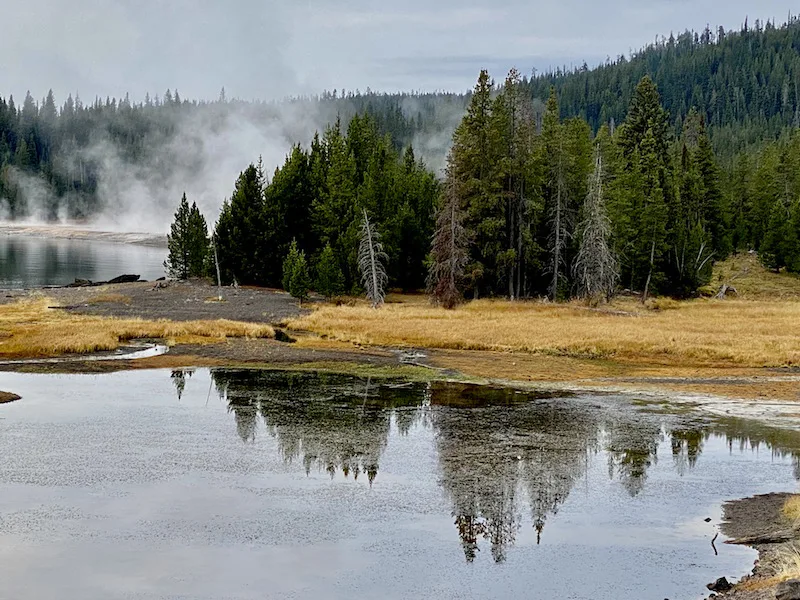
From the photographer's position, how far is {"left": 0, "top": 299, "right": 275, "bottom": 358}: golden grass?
3875 centimetres

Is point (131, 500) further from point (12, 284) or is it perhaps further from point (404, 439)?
point (12, 284)

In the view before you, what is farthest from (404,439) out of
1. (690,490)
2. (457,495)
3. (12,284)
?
(12,284)

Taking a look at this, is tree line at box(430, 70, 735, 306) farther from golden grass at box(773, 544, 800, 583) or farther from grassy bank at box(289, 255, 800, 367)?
golden grass at box(773, 544, 800, 583)

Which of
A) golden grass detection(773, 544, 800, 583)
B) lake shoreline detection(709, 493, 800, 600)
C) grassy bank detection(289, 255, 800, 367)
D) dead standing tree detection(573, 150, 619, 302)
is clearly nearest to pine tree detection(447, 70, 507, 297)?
grassy bank detection(289, 255, 800, 367)

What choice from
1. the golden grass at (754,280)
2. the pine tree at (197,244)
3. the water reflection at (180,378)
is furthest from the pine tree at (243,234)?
the golden grass at (754,280)

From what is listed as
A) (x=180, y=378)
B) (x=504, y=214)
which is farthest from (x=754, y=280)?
(x=180, y=378)

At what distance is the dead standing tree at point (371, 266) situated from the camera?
5772 cm

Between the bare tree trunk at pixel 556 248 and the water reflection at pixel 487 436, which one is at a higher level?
the bare tree trunk at pixel 556 248

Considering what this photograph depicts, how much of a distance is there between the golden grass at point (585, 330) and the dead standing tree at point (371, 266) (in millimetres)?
1179

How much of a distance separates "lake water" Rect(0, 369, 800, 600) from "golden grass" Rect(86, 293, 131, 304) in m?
26.1

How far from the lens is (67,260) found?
11212 centimetres

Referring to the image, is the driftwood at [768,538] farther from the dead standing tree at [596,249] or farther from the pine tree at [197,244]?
the pine tree at [197,244]

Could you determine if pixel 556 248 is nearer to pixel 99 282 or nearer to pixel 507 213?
pixel 507 213

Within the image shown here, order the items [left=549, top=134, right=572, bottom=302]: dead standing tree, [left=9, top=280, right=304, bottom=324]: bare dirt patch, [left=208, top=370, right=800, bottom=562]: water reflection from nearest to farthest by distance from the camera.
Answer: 1. [left=208, top=370, right=800, bottom=562]: water reflection
2. [left=9, top=280, right=304, bottom=324]: bare dirt patch
3. [left=549, top=134, right=572, bottom=302]: dead standing tree
